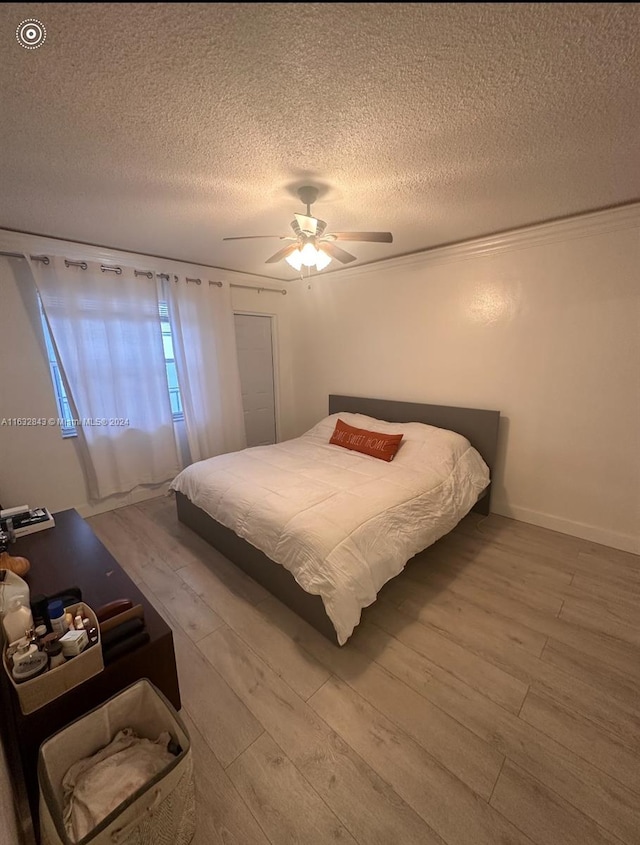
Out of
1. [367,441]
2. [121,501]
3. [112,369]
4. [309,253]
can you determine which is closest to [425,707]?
[367,441]

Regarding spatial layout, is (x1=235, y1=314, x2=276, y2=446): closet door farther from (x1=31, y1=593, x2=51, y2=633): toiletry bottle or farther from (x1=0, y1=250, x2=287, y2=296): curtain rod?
(x1=31, y1=593, x2=51, y2=633): toiletry bottle

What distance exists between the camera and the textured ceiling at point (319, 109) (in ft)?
3.12

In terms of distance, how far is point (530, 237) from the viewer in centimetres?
257

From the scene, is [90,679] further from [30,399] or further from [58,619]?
[30,399]

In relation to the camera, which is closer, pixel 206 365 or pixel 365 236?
pixel 365 236

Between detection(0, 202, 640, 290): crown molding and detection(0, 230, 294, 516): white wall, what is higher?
detection(0, 202, 640, 290): crown molding

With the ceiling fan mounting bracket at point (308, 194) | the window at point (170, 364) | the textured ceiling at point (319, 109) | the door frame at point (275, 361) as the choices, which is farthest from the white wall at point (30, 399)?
the ceiling fan mounting bracket at point (308, 194)

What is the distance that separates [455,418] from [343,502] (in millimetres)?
1641

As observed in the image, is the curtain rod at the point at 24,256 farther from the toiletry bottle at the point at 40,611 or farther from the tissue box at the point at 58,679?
the tissue box at the point at 58,679

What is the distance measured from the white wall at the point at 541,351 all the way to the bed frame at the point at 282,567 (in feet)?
0.44

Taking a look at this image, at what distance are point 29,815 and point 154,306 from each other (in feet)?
11.0

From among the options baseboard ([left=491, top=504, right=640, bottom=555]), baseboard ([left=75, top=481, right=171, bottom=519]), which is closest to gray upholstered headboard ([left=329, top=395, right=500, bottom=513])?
baseboard ([left=491, top=504, right=640, bottom=555])

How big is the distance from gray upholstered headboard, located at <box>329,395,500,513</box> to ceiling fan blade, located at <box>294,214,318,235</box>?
202cm

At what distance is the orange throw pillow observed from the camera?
2.87 m
